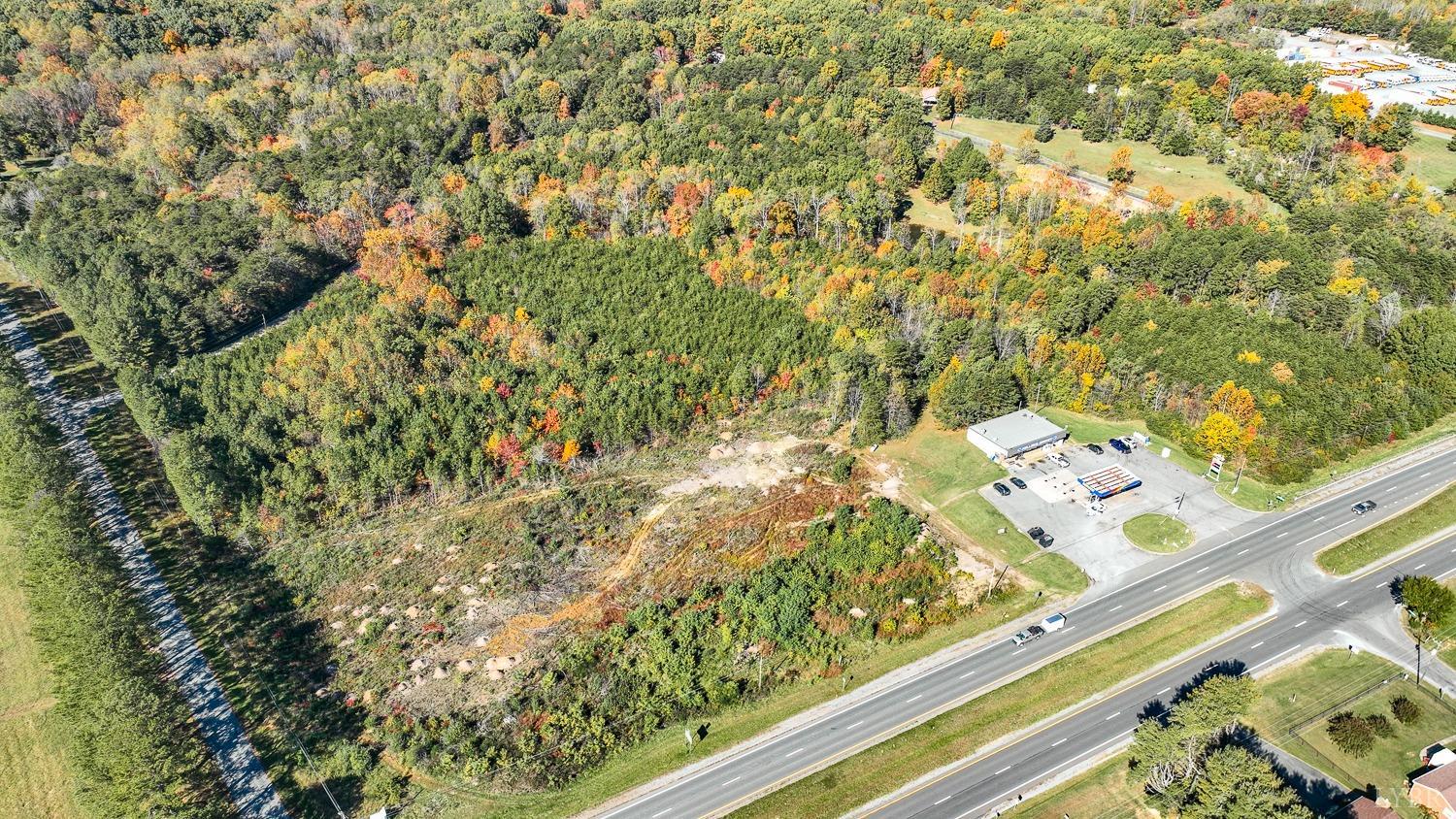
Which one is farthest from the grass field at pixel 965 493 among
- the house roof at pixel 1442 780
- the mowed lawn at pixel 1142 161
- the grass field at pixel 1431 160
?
the grass field at pixel 1431 160

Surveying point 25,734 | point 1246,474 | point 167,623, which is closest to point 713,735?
point 167,623

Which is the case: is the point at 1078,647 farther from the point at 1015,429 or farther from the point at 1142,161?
the point at 1142,161

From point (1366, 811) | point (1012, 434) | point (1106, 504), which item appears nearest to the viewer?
point (1366, 811)

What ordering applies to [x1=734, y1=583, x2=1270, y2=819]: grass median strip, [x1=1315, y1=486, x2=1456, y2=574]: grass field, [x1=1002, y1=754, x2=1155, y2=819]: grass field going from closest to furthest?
1. [x1=1002, y1=754, x2=1155, y2=819]: grass field
2. [x1=734, y1=583, x2=1270, y2=819]: grass median strip
3. [x1=1315, y1=486, x2=1456, y2=574]: grass field

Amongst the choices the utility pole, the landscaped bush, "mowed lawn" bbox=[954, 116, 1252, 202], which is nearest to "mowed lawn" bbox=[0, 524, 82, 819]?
the utility pole

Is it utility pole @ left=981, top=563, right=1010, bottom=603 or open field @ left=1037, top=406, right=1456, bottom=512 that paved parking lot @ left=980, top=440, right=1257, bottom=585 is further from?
utility pole @ left=981, top=563, right=1010, bottom=603
